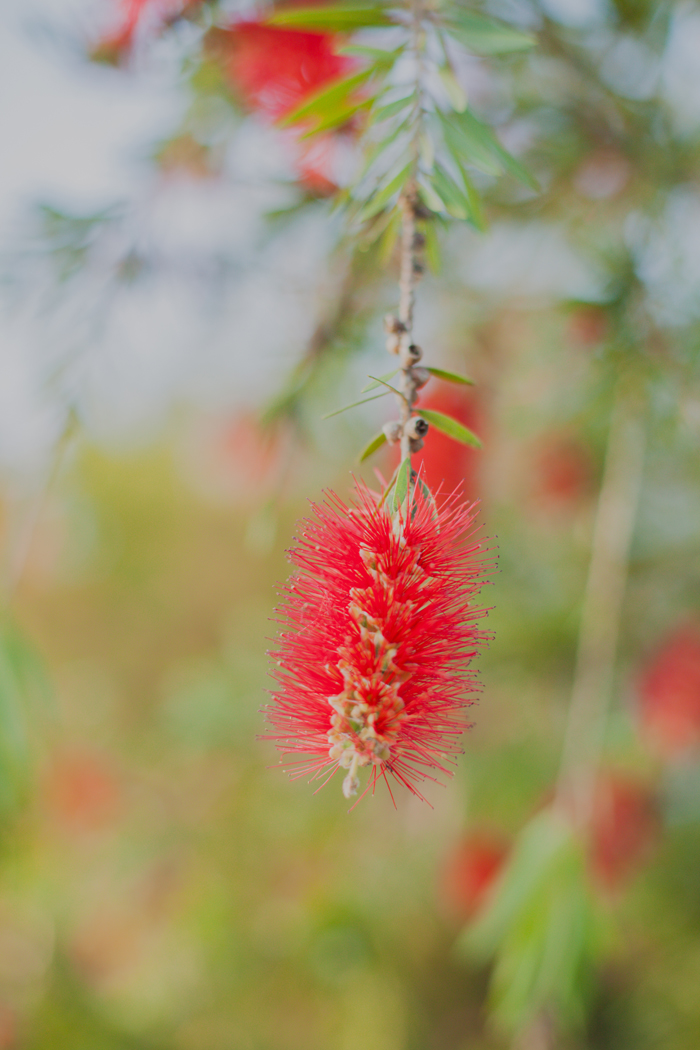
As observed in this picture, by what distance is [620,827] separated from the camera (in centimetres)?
102

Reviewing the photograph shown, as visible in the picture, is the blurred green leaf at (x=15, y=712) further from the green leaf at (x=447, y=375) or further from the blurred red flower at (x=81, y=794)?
the blurred red flower at (x=81, y=794)

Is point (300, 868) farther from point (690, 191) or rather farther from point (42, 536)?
point (690, 191)

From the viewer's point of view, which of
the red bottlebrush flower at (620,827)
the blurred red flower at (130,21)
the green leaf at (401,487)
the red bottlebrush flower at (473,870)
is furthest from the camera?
the red bottlebrush flower at (473,870)

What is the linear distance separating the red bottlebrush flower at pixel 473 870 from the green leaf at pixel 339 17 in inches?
47.6

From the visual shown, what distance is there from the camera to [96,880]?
1682mm

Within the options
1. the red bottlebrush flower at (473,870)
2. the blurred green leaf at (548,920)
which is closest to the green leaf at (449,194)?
the blurred green leaf at (548,920)

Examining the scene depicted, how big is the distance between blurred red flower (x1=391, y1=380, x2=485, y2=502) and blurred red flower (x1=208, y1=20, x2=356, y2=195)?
0.22 metres

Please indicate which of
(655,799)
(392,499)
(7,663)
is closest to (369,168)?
(392,499)

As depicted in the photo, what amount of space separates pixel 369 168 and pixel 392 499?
0.62ft

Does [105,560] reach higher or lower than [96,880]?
higher

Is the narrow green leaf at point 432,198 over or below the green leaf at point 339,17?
below

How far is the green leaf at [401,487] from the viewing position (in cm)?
27

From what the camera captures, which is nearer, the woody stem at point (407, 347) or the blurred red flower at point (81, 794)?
the woody stem at point (407, 347)

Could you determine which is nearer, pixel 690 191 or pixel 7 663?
pixel 7 663
